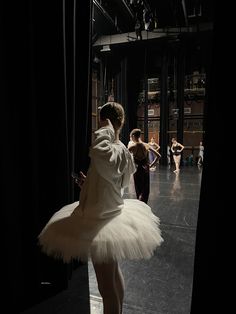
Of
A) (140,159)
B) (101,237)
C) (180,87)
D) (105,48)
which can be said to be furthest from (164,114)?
(101,237)

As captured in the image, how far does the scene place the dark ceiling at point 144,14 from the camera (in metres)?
9.37

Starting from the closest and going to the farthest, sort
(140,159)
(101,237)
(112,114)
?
(101,237) → (112,114) → (140,159)

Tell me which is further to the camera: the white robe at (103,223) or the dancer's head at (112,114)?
the dancer's head at (112,114)

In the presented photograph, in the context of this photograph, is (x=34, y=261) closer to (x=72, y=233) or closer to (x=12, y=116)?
(x=72, y=233)

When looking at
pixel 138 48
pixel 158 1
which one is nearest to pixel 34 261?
pixel 158 1

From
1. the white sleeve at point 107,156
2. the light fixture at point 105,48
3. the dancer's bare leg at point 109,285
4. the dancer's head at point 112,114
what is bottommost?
the dancer's bare leg at point 109,285

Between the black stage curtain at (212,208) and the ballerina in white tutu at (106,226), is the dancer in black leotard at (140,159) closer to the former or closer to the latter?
the ballerina in white tutu at (106,226)

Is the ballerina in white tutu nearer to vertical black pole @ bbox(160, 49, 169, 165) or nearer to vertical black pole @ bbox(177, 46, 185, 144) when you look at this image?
vertical black pole @ bbox(160, 49, 169, 165)

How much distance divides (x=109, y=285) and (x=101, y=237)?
34 cm

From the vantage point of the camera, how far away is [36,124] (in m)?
2.02

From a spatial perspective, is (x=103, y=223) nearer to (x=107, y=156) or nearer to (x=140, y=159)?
(x=107, y=156)

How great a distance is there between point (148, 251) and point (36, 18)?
194 cm

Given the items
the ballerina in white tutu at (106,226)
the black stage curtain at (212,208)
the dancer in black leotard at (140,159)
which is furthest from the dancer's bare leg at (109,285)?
the dancer in black leotard at (140,159)

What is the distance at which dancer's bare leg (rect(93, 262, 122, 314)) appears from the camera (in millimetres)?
1423
